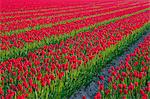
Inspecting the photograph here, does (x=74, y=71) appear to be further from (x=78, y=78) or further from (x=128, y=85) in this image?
(x=128, y=85)

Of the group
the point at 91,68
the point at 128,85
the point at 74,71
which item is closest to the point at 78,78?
the point at 74,71

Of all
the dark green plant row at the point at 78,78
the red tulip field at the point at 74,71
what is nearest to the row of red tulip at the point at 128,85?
the red tulip field at the point at 74,71

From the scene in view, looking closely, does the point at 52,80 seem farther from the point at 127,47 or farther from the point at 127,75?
the point at 127,47

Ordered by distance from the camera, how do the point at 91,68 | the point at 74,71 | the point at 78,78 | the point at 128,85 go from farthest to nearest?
the point at 91,68 < the point at 78,78 < the point at 74,71 < the point at 128,85

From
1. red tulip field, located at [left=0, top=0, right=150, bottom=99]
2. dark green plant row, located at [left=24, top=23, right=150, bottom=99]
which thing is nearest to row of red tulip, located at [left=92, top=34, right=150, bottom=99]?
red tulip field, located at [left=0, top=0, right=150, bottom=99]

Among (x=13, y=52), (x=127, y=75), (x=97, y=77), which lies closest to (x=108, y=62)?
(x=97, y=77)

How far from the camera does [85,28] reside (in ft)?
51.6

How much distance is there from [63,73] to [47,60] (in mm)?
1441

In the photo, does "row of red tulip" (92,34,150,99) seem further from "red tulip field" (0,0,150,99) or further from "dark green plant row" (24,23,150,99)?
"dark green plant row" (24,23,150,99)

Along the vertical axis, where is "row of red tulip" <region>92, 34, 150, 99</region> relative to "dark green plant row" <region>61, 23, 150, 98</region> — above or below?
above

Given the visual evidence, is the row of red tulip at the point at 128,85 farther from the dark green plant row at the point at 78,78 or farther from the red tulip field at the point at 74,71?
the dark green plant row at the point at 78,78

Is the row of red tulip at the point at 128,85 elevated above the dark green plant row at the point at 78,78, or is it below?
above

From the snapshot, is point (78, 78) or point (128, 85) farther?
point (78, 78)

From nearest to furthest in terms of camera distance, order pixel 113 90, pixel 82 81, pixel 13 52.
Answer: pixel 113 90 < pixel 82 81 < pixel 13 52
